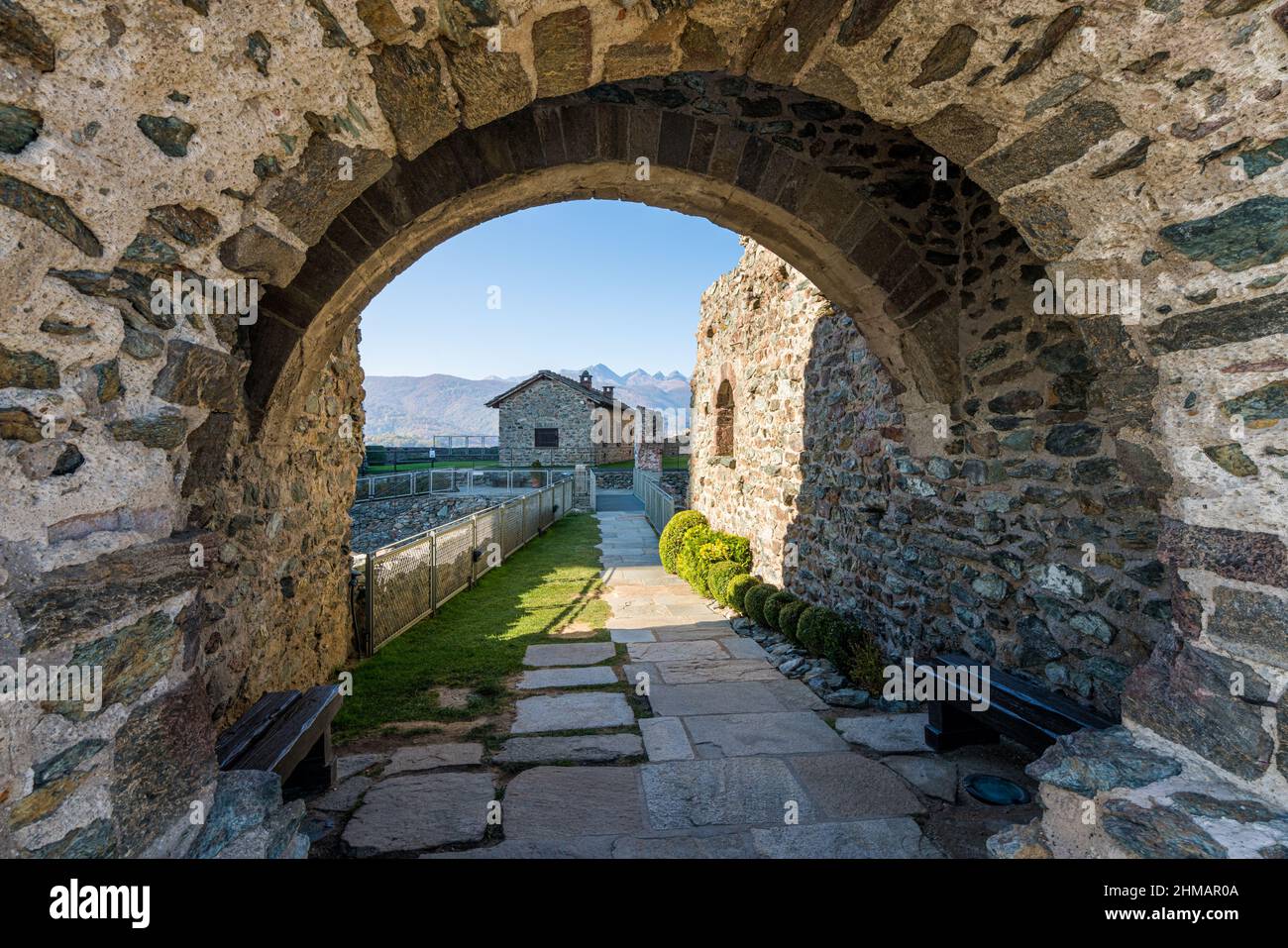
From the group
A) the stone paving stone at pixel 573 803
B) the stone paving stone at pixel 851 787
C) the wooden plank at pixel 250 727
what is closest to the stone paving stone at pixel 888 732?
the stone paving stone at pixel 851 787

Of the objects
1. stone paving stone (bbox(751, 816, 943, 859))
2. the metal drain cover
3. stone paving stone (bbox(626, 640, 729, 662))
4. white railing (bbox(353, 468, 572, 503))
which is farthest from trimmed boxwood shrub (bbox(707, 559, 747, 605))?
white railing (bbox(353, 468, 572, 503))

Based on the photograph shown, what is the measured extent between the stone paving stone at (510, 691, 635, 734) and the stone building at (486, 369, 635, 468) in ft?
85.4

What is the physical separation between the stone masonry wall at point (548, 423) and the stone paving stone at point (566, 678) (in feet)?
83.9

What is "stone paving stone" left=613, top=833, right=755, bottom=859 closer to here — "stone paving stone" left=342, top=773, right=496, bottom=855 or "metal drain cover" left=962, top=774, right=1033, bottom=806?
"stone paving stone" left=342, top=773, right=496, bottom=855

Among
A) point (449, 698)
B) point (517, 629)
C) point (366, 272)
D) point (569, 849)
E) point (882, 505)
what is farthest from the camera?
point (517, 629)

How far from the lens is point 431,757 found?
11.5 feet

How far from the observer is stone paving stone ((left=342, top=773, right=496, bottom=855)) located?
272 centimetres

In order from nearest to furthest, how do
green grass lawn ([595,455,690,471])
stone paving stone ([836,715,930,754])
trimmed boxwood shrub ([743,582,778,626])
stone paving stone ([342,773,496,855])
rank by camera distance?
stone paving stone ([342,773,496,855]), stone paving stone ([836,715,930,754]), trimmed boxwood shrub ([743,582,778,626]), green grass lawn ([595,455,690,471])

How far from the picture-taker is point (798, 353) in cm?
653

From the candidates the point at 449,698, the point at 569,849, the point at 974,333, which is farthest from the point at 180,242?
the point at 974,333

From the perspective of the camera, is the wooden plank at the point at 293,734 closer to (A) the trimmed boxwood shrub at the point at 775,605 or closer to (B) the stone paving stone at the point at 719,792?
(B) the stone paving stone at the point at 719,792

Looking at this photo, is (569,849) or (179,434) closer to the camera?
(179,434)

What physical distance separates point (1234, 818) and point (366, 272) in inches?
166

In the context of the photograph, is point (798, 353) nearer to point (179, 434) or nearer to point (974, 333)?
point (974, 333)
